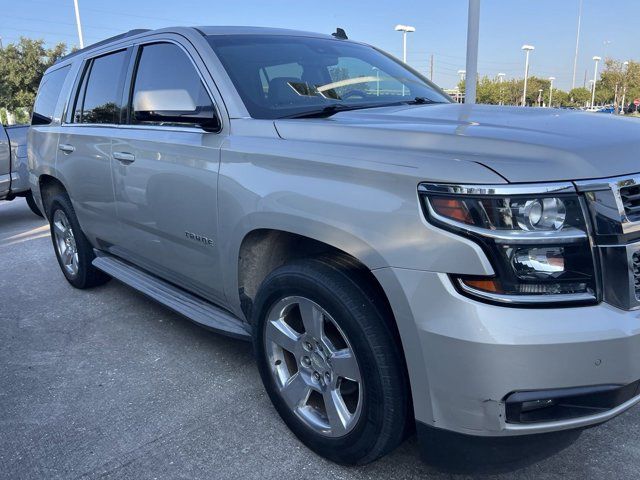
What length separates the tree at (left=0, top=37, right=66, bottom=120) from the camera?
108ft

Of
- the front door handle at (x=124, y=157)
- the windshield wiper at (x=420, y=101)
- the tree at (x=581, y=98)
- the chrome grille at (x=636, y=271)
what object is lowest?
the tree at (x=581, y=98)

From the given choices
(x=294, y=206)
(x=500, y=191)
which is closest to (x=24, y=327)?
(x=294, y=206)

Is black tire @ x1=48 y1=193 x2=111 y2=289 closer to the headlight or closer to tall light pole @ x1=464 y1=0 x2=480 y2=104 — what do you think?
the headlight

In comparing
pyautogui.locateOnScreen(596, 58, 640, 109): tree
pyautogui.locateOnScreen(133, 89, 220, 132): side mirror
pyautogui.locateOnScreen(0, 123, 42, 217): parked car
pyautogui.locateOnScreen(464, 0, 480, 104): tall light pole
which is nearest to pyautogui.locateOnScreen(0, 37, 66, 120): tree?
pyautogui.locateOnScreen(0, 123, 42, 217): parked car

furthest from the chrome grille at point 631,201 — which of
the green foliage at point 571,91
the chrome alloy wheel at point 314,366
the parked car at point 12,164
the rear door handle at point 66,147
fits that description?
the green foliage at point 571,91

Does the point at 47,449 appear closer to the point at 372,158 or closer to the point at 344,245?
the point at 344,245

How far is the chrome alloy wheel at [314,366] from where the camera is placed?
7.33 ft

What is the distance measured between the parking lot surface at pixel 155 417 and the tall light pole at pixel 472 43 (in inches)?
230

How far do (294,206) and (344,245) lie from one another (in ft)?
1.07

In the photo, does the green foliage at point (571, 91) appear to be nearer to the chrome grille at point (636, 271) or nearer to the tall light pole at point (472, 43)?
the tall light pole at point (472, 43)

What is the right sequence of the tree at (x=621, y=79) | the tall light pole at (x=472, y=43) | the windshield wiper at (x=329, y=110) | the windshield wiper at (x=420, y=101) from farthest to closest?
1. the tree at (x=621, y=79)
2. the tall light pole at (x=472, y=43)
3. the windshield wiper at (x=420, y=101)
4. the windshield wiper at (x=329, y=110)

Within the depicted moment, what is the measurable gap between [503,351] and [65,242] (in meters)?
4.44

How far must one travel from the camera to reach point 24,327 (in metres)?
4.12

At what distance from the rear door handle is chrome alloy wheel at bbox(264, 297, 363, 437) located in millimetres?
2631
